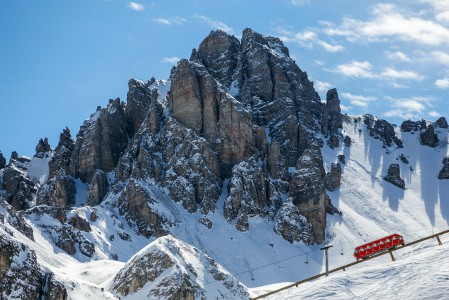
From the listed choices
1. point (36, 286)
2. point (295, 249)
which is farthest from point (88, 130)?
point (36, 286)

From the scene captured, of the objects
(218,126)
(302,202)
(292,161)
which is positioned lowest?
(302,202)

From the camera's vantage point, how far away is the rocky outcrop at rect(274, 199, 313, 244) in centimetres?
14100

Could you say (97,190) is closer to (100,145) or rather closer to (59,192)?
(59,192)

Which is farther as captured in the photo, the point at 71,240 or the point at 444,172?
the point at 444,172

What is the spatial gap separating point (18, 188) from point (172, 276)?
356ft

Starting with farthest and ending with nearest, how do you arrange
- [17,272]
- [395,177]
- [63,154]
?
[395,177], [63,154], [17,272]

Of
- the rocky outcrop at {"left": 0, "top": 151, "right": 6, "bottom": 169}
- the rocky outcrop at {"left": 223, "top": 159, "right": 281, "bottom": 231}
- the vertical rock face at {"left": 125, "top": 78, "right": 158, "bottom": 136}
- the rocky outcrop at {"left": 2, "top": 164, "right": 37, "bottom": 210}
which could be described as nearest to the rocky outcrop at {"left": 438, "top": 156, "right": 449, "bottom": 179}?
the rocky outcrop at {"left": 223, "top": 159, "right": 281, "bottom": 231}

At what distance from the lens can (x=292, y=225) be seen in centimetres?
14212

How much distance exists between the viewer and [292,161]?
575ft

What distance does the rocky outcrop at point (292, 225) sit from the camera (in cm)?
14100

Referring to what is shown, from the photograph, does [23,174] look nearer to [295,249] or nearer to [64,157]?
[64,157]

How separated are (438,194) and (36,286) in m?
155

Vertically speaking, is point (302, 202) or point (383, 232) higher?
point (302, 202)

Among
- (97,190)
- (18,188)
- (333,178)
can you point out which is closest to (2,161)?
(18,188)
